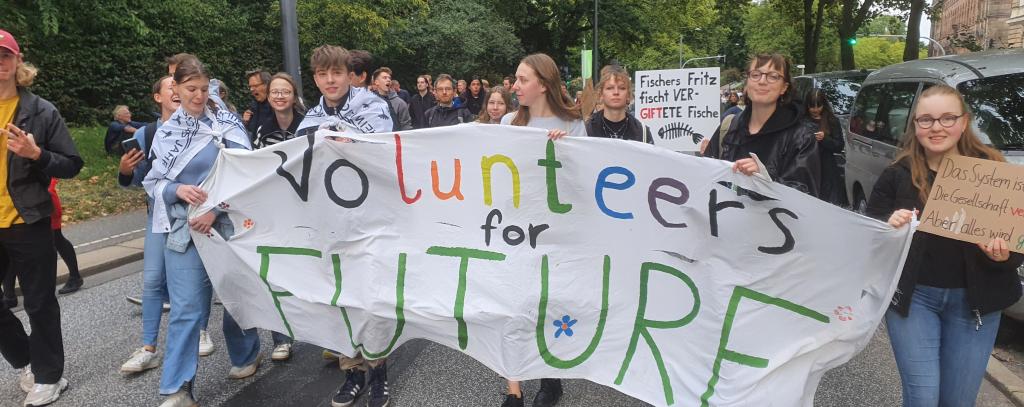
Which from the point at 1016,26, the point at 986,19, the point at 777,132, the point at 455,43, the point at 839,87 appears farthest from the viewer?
the point at 986,19

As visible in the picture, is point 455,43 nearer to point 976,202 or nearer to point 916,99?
point 916,99

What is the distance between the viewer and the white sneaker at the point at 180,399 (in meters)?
3.38

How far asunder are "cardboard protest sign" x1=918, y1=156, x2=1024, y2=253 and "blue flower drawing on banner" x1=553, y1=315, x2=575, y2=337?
143cm

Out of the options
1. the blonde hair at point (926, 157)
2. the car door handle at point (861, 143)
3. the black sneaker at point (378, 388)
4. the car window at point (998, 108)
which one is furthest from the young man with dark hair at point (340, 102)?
the car door handle at point (861, 143)

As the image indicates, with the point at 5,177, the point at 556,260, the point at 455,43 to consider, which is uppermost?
the point at 455,43

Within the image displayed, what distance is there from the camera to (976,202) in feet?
7.63

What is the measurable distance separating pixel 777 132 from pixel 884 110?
3.83 m

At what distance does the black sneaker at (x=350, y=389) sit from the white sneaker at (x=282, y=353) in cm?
72

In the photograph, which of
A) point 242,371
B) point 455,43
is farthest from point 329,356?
point 455,43

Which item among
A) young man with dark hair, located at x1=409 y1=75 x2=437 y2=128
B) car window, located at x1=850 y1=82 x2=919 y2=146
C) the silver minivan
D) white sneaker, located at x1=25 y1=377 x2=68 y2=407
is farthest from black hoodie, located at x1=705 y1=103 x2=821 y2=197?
young man with dark hair, located at x1=409 y1=75 x2=437 y2=128

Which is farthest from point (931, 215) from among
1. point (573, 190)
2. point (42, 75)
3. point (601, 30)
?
point (601, 30)

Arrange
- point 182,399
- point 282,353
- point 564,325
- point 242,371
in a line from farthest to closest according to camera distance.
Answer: point 282,353, point 242,371, point 182,399, point 564,325

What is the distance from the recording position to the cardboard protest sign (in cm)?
227

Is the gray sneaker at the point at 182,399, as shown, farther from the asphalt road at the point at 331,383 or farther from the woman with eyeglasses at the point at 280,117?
the woman with eyeglasses at the point at 280,117
